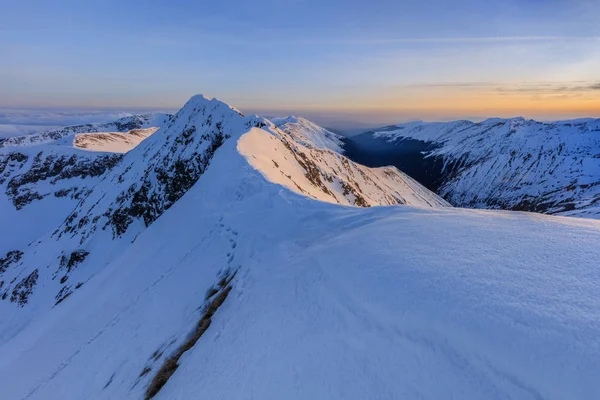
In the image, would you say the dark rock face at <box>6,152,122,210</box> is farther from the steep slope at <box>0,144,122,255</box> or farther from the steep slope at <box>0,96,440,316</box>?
the steep slope at <box>0,96,440,316</box>

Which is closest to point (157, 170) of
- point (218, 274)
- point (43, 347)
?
point (43, 347)

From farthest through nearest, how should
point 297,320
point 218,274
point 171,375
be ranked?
point 218,274 < point 171,375 < point 297,320

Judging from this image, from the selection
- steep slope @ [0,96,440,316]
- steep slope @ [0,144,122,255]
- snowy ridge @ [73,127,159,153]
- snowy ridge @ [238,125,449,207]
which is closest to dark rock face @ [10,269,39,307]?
steep slope @ [0,96,440,316]

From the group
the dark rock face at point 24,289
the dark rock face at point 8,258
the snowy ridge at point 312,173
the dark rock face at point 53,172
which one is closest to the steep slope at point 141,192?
the dark rock face at point 24,289

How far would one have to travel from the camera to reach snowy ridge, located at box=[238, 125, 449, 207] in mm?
33031

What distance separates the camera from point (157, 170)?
47.7 m

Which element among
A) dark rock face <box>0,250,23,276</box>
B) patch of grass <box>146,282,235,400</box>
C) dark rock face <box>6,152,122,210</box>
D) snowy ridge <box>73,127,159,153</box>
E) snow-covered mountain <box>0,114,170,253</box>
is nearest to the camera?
patch of grass <box>146,282,235,400</box>

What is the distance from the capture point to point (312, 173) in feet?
166

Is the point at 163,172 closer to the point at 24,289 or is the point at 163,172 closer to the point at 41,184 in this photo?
the point at 24,289

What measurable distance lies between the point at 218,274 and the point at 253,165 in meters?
14.1

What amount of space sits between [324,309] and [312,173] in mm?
41359

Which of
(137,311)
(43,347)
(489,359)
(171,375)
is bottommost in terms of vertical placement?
(43,347)

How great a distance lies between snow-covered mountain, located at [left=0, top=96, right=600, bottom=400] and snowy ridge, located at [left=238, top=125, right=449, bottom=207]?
5259mm

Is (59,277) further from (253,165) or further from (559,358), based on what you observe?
(559,358)
